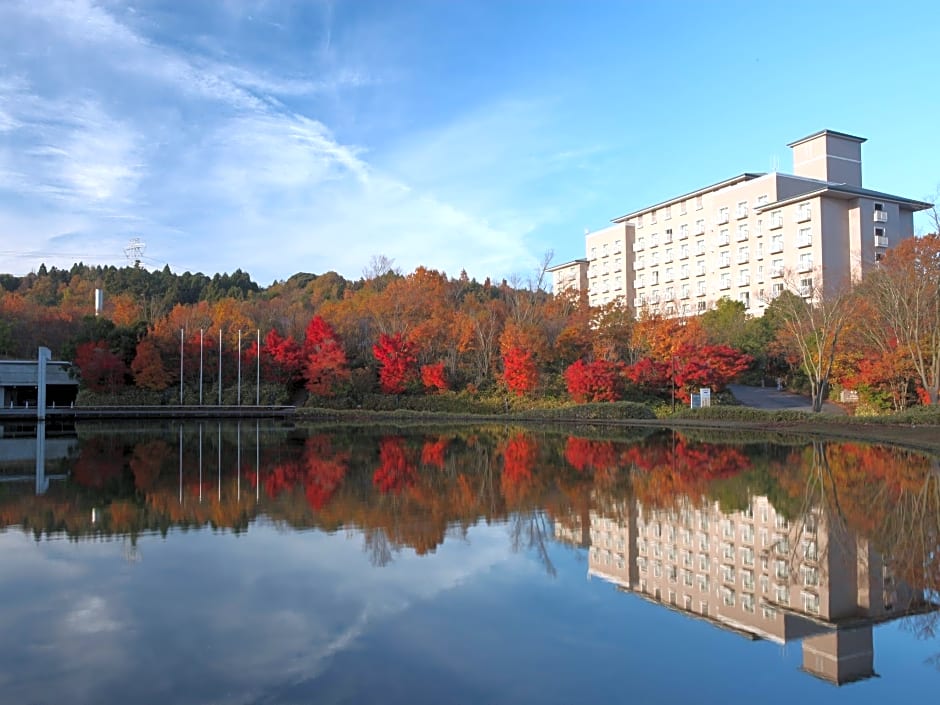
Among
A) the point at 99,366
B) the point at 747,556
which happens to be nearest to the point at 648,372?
the point at 747,556

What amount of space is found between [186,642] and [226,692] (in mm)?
1018

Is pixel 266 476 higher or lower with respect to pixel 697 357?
lower

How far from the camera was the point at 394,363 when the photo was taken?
37.6 meters

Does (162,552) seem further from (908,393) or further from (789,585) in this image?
(908,393)

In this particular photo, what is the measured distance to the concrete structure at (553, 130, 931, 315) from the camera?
42.6 meters

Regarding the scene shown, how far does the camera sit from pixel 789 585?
6828mm

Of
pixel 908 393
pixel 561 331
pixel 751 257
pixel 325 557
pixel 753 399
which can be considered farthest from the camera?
pixel 751 257

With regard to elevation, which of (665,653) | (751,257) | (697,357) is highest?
(751,257)

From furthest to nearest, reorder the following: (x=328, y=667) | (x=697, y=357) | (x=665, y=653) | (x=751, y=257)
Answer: (x=751, y=257) → (x=697, y=357) → (x=665, y=653) → (x=328, y=667)

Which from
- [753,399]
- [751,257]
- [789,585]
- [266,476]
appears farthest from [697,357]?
[789,585]

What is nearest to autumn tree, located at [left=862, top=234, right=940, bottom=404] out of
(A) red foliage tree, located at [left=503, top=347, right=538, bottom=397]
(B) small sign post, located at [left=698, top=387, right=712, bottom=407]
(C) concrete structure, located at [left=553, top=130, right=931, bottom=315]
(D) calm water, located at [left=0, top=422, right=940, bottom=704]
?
(B) small sign post, located at [left=698, top=387, right=712, bottom=407]

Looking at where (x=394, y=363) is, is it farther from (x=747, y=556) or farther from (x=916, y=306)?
(x=747, y=556)

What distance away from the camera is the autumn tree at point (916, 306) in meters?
24.4

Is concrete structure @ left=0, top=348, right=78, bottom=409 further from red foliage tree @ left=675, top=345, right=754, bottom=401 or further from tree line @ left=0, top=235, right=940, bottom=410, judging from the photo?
red foliage tree @ left=675, top=345, right=754, bottom=401
